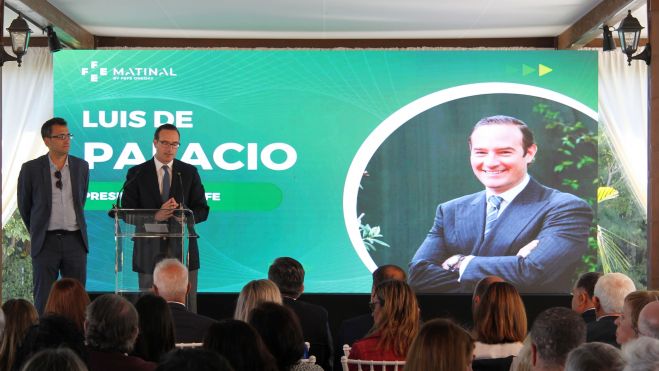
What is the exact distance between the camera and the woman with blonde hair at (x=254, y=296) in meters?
4.78

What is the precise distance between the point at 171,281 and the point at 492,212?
15.1ft

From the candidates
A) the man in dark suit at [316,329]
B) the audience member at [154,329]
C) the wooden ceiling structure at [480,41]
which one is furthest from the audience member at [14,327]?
the wooden ceiling structure at [480,41]

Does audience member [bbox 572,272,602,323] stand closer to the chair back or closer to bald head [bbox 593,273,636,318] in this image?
bald head [bbox 593,273,636,318]

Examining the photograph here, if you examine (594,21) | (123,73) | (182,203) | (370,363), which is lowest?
(370,363)

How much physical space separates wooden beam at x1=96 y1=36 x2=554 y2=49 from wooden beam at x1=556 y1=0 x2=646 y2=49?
42cm

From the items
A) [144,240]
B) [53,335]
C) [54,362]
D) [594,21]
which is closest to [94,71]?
[144,240]

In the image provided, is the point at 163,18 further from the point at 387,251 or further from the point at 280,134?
the point at 387,251

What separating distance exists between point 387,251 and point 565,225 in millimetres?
1581

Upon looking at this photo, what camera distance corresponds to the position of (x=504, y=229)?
9141mm

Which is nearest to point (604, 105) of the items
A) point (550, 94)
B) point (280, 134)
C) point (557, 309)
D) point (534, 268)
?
point (550, 94)

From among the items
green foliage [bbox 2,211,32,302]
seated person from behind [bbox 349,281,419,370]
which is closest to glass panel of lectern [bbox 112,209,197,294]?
seated person from behind [bbox 349,281,419,370]

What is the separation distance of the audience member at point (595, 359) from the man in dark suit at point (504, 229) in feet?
20.7

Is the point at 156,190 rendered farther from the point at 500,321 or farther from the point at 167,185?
the point at 500,321

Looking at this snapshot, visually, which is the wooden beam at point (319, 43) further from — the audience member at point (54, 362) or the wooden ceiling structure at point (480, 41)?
the audience member at point (54, 362)
